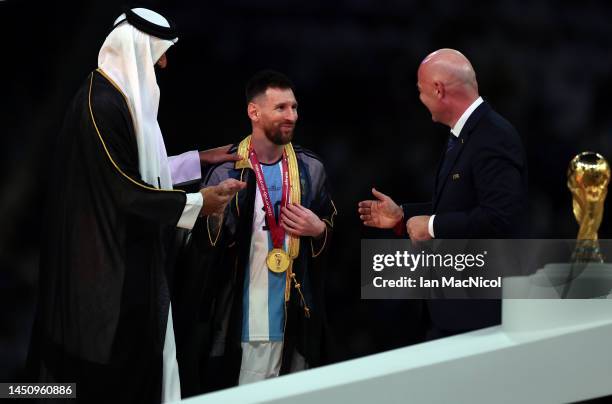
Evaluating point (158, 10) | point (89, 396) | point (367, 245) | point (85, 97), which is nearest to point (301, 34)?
point (158, 10)

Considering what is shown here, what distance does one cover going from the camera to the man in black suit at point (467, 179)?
488 centimetres

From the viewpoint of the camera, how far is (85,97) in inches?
203

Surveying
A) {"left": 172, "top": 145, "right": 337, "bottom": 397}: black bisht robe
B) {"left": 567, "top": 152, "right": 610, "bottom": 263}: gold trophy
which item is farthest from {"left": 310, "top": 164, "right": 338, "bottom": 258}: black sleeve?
{"left": 567, "top": 152, "right": 610, "bottom": 263}: gold trophy

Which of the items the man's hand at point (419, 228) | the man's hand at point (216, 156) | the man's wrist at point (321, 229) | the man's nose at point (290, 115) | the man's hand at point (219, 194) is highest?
the man's nose at point (290, 115)

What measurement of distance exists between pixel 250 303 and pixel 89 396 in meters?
0.88

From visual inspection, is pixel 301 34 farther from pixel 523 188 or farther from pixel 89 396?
pixel 89 396

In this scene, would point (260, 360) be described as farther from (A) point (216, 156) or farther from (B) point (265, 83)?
(B) point (265, 83)

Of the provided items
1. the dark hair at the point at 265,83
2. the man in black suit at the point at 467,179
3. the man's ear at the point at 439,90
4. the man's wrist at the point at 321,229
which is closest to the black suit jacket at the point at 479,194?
the man in black suit at the point at 467,179

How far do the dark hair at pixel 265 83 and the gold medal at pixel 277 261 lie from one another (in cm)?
78

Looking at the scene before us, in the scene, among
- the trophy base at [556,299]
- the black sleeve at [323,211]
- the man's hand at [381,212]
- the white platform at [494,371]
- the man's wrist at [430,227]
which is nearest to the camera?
the white platform at [494,371]

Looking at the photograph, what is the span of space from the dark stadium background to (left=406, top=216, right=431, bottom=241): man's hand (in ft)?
4.38

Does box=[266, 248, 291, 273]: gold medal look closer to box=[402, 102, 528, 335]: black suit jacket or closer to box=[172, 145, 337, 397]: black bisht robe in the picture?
box=[172, 145, 337, 397]: black bisht robe

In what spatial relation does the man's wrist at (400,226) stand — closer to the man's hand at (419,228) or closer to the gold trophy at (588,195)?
the man's hand at (419,228)

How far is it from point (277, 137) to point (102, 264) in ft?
3.50
